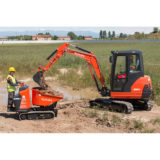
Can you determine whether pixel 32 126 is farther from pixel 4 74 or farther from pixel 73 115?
→ pixel 4 74

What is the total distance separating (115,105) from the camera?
35.6 ft

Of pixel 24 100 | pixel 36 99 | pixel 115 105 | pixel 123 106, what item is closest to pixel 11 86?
pixel 24 100

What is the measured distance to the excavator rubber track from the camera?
407 inches

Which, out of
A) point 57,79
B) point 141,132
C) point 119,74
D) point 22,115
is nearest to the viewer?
point 141,132

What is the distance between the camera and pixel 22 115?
9.90 m

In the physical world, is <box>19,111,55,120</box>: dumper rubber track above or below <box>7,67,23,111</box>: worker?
below

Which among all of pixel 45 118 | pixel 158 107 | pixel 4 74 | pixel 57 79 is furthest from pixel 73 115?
pixel 4 74

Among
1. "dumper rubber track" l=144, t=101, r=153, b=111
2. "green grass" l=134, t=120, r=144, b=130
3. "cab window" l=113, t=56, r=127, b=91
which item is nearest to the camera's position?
"green grass" l=134, t=120, r=144, b=130

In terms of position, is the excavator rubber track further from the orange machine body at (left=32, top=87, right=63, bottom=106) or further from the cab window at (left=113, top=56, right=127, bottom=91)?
the orange machine body at (left=32, top=87, right=63, bottom=106)

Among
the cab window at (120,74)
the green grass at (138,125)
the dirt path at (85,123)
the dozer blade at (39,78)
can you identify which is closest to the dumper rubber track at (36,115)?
the dirt path at (85,123)

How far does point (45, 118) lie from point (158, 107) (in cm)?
545

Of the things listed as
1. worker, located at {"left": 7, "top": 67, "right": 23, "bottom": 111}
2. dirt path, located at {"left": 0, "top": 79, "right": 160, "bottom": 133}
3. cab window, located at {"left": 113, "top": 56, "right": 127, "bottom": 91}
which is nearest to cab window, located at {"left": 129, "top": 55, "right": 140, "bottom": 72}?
cab window, located at {"left": 113, "top": 56, "right": 127, "bottom": 91}

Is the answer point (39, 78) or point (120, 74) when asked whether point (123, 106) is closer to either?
point (120, 74)

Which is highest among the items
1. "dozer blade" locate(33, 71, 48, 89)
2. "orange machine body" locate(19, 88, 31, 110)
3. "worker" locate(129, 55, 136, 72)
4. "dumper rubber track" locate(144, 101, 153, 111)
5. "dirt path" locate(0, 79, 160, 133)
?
"worker" locate(129, 55, 136, 72)
